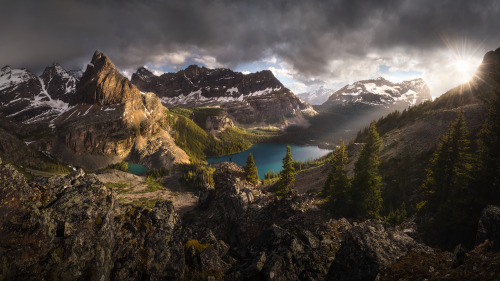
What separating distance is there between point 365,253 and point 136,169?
581ft

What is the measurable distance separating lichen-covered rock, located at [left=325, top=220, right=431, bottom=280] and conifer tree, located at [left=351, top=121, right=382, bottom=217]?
1504 centimetres

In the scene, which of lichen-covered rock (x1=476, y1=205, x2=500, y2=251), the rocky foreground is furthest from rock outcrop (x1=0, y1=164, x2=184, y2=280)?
lichen-covered rock (x1=476, y1=205, x2=500, y2=251)

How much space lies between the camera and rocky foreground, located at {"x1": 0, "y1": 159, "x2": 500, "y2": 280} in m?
11.1

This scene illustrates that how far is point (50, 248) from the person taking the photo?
11.9 metres

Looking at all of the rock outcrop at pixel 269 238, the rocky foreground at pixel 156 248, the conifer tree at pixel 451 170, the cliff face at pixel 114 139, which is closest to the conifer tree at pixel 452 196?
the conifer tree at pixel 451 170

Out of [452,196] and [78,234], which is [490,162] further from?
[78,234]

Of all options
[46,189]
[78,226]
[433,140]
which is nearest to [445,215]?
[78,226]

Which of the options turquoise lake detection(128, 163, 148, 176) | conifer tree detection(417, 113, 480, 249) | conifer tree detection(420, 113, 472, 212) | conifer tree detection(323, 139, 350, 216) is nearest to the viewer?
conifer tree detection(417, 113, 480, 249)

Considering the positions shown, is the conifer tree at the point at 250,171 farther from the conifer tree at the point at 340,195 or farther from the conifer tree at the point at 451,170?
the conifer tree at the point at 451,170

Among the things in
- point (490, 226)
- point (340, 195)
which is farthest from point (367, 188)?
point (490, 226)

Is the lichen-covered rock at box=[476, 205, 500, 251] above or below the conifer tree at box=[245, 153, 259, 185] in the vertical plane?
above

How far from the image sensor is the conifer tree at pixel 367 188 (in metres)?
31.1

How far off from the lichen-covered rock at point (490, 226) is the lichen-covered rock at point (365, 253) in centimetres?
389

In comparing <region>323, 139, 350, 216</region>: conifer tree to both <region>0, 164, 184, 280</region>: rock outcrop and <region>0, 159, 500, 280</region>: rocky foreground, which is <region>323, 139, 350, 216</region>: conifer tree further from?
<region>0, 164, 184, 280</region>: rock outcrop
